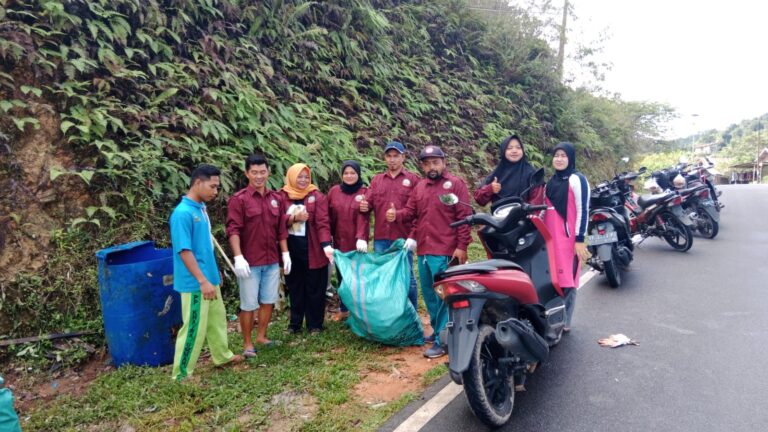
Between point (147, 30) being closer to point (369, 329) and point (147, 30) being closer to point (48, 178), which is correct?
point (48, 178)

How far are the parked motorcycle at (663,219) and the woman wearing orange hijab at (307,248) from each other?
5.75m

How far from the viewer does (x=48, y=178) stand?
4562 mm

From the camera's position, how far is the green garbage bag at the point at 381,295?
400 cm

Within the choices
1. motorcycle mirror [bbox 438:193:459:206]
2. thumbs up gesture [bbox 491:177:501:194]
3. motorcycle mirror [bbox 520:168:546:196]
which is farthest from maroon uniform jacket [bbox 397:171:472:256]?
motorcycle mirror [bbox 520:168:546:196]

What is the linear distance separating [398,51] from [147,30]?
6242 mm

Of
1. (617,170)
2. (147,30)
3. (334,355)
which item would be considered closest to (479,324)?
(334,355)

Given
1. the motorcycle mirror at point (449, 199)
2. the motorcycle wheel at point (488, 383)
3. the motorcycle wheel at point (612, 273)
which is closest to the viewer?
the motorcycle wheel at point (488, 383)

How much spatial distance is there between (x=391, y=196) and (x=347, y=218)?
1.70 ft

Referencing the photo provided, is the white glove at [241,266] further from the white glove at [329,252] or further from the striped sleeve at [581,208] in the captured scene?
the striped sleeve at [581,208]

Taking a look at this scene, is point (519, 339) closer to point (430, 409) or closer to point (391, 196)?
point (430, 409)

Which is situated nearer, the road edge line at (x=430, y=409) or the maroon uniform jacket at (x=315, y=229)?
the road edge line at (x=430, y=409)

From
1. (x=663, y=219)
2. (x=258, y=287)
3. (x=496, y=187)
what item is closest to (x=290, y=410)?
(x=258, y=287)

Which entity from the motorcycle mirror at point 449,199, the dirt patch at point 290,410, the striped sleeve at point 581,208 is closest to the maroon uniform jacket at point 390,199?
the motorcycle mirror at point 449,199

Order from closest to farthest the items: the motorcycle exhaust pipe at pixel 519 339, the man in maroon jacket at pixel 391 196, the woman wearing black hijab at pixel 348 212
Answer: the motorcycle exhaust pipe at pixel 519 339 → the man in maroon jacket at pixel 391 196 → the woman wearing black hijab at pixel 348 212
